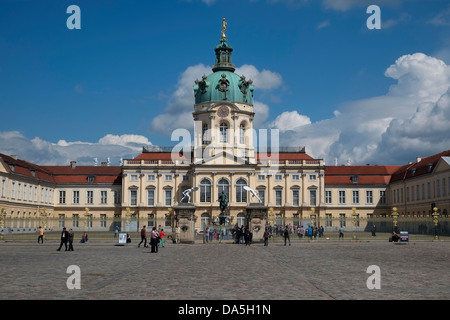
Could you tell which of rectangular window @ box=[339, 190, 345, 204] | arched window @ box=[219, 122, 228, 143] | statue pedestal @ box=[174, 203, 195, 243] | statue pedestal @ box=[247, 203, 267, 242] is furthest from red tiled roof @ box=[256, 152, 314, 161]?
statue pedestal @ box=[174, 203, 195, 243]

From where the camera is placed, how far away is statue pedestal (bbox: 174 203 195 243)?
42.1m

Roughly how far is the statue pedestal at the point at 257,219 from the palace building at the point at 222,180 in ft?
114

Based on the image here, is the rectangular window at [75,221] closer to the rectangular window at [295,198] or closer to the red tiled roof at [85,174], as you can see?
the red tiled roof at [85,174]

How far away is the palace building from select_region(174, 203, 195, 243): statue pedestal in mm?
35043

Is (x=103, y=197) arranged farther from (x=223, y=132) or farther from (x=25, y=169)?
(x=223, y=132)

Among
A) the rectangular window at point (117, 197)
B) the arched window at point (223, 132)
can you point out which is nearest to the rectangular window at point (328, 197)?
the arched window at point (223, 132)

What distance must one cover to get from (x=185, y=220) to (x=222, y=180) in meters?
40.2

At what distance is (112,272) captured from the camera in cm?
1862

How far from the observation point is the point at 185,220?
42.8 meters

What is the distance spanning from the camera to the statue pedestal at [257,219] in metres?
42.4

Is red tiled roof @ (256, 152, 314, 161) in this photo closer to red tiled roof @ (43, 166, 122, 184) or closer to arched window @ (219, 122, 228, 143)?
arched window @ (219, 122, 228, 143)
